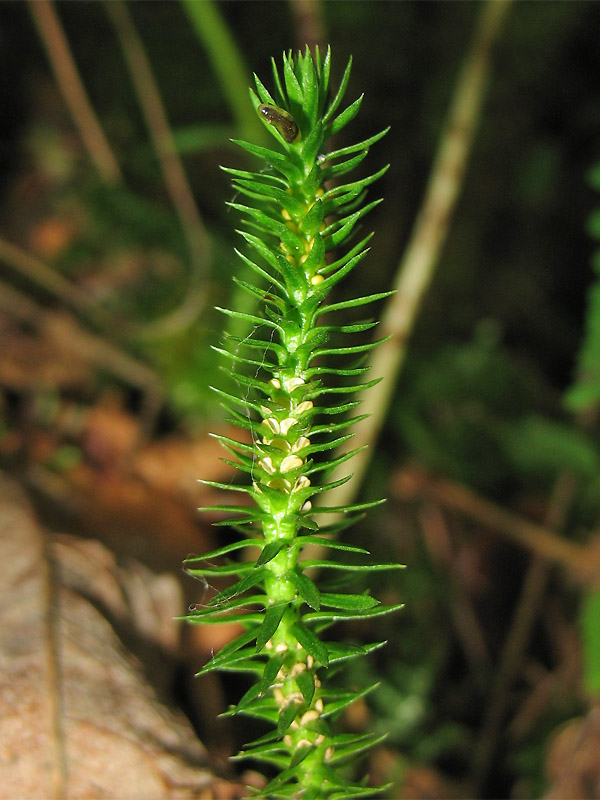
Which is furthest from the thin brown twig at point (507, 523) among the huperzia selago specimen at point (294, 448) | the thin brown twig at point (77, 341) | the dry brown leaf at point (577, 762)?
the huperzia selago specimen at point (294, 448)

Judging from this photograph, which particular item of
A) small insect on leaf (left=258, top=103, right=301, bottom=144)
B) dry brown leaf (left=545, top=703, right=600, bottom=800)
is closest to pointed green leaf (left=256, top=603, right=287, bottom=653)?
small insect on leaf (left=258, top=103, right=301, bottom=144)

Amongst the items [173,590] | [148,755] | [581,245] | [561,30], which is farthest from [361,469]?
[561,30]

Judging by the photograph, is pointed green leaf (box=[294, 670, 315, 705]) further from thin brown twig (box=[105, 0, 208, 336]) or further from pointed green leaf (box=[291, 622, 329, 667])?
thin brown twig (box=[105, 0, 208, 336])

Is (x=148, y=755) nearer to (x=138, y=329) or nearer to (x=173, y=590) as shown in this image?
(x=173, y=590)

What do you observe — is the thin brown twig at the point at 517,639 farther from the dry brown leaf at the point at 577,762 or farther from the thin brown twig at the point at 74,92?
the thin brown twig at the point at 74,92

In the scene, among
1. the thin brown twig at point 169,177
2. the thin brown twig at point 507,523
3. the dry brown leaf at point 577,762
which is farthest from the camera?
the thin brown twig at point 169,177
